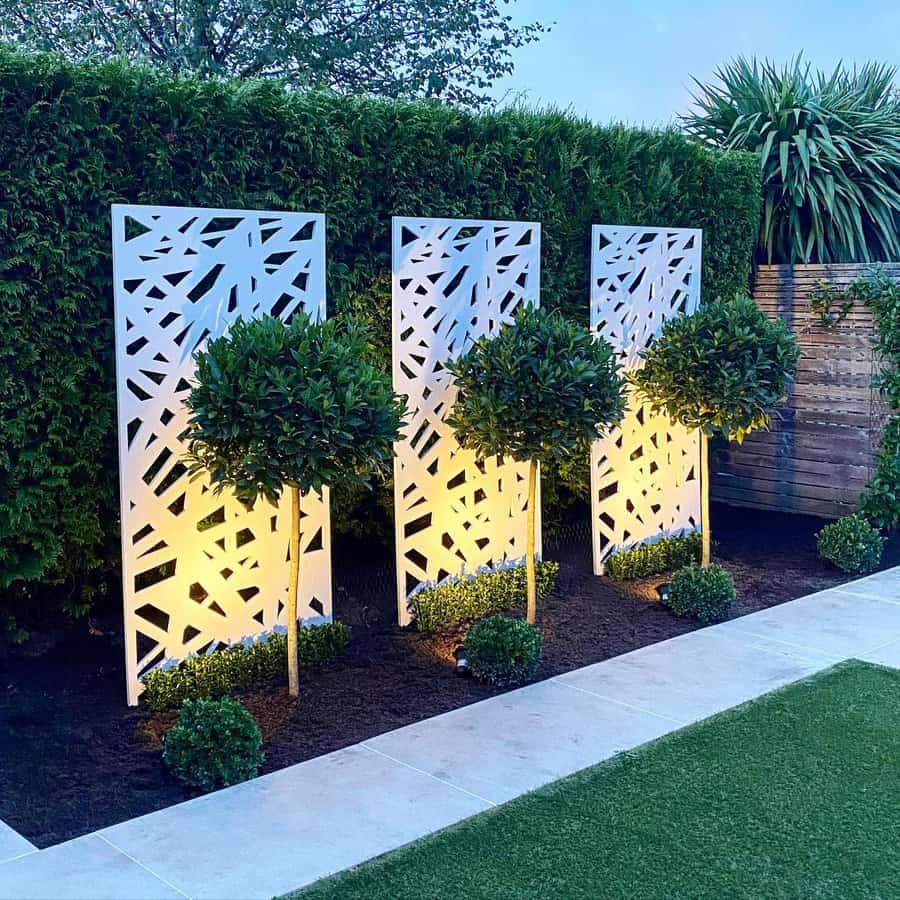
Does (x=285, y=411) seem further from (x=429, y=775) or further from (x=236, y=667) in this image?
(x=429, y=775)

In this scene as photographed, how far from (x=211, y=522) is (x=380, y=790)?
64.0 inches

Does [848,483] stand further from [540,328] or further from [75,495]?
[75,495]

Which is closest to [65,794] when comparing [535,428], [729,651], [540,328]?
[535,428]

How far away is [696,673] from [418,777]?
1.89 metres

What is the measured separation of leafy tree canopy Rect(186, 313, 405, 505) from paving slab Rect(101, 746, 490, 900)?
1.19 metres

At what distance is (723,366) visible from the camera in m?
6.45

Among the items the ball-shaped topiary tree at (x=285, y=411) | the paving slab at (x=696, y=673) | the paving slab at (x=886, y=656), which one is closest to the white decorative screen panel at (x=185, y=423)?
the ball-shaped topiary tree at (x=285, y=411)

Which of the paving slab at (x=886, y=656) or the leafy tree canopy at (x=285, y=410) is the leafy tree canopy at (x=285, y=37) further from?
the paving slab at (x=886, y=656)

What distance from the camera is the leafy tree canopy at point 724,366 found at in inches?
254

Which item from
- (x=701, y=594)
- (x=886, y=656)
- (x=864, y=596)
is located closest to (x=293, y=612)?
(x=701, y=594)

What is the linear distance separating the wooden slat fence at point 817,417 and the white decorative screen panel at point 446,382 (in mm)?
3259

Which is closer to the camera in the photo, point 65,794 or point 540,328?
point 65,794

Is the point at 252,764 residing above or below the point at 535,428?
below

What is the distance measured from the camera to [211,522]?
5086mm
